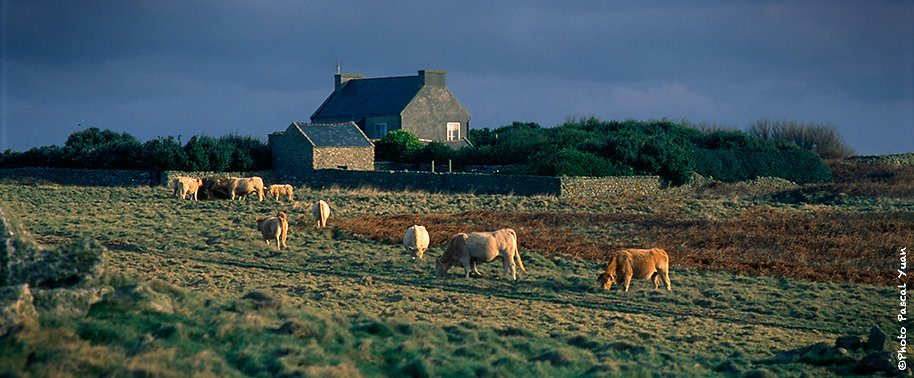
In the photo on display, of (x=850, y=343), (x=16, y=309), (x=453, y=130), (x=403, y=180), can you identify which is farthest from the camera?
(x=453, y=130)

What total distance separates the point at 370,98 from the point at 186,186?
34.9 m

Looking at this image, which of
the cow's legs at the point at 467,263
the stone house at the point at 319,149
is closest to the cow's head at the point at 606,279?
the cow's legs at the point at 467,263

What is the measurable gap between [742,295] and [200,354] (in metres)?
13.0

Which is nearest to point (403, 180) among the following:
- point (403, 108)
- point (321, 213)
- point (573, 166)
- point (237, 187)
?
point (573, 166)

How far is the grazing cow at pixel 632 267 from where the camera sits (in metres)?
17.9

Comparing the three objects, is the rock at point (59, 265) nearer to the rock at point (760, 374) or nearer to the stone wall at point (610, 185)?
the rock at point (760, 374)

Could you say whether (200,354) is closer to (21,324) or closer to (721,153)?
(21,324)

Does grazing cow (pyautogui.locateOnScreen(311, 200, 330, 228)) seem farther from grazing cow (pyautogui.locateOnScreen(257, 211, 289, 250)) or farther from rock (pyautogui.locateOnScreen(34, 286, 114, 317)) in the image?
rock (pyautogui.locateOnScreen(34, 286, 114, 317))

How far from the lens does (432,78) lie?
69.9m

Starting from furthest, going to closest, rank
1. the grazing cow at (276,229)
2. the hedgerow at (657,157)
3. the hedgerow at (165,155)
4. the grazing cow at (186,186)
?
the hedgerow at (165,155) → the hedgerow at (657,157) → the grazing cow at (186,186) → the grazing cow at (276,229)

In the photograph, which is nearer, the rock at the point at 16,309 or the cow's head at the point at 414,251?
the rock at the point at 16,309

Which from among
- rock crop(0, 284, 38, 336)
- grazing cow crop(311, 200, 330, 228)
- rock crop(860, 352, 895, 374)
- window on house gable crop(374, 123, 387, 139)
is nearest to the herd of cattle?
grazing cow crop(311, 200, 330, 228)

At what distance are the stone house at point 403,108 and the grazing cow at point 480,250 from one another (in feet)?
150

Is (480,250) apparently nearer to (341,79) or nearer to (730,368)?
(730,368)
